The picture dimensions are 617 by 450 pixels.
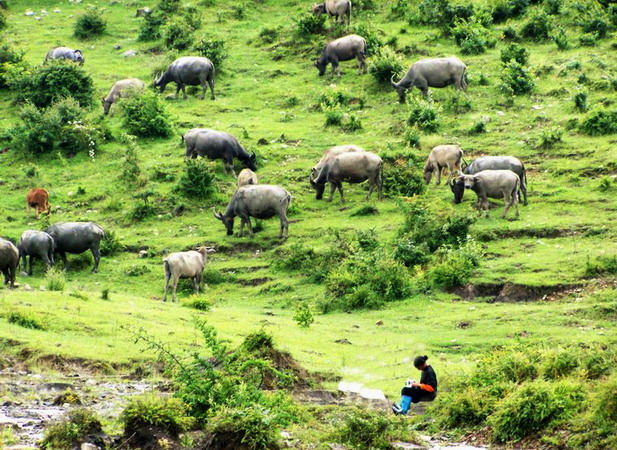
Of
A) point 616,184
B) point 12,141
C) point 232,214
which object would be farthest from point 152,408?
point 12,141

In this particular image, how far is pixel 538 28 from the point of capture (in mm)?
41469

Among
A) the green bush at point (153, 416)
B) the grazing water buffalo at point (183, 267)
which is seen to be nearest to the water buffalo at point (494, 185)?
the grazing water buffalo at point (183, 267)

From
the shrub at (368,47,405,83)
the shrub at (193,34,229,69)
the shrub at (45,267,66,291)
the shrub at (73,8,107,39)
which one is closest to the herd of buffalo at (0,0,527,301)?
the shrub at (45,267,66,291)

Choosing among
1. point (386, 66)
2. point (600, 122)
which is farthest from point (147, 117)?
point (600, 122)

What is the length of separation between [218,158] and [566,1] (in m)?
17.9

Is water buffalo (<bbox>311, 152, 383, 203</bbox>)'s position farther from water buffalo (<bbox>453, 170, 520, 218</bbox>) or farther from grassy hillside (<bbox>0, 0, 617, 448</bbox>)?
water buffalo (<bbox>453, 170, 520, 218</bbox>)

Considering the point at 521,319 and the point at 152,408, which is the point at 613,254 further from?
the point at 152,408

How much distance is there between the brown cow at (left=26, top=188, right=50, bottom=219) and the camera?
31984mm

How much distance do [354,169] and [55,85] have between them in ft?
43.6

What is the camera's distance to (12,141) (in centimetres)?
3678

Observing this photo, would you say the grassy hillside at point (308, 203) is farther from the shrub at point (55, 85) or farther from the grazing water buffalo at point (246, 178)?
the shrub at point (55, 85)

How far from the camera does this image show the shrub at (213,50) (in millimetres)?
42188

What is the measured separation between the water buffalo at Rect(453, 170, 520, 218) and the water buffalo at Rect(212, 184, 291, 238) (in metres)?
5.10

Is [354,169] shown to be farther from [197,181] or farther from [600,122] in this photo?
[600,122]
